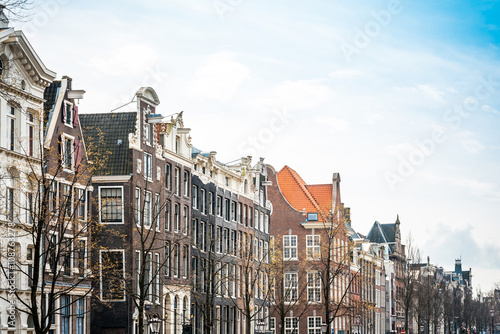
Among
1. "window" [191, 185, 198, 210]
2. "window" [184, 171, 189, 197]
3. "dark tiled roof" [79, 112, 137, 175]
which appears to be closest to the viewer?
"dark tiled roof" [79, 112, 137, 175]

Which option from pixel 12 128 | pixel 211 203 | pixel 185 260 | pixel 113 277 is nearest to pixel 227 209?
pixel 211 203

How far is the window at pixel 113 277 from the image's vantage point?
57.5m

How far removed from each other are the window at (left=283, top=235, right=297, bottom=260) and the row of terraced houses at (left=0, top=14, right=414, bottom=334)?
113mm

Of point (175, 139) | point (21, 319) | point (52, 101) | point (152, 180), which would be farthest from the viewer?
point (175, 139)

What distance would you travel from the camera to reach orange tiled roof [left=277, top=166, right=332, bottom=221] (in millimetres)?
100750

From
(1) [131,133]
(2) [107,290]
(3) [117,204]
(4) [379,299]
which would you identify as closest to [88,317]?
(2) [107,290]

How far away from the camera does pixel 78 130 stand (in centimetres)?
5309

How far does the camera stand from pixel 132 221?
59062mm

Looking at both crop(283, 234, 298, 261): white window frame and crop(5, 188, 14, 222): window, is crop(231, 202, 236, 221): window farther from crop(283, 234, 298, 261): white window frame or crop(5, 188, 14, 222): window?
crop(5, 188, 14, 222): window

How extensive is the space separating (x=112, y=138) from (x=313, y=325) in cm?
4611

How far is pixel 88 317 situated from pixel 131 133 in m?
12.8

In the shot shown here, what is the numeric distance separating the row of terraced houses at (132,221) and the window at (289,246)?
11 cm

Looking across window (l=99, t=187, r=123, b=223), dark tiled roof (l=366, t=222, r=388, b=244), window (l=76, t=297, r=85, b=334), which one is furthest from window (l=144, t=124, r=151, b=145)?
dark tiled roof (l=366, t=222, r=388, b=244)

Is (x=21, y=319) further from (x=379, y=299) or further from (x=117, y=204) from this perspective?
(x=379, y=299)
